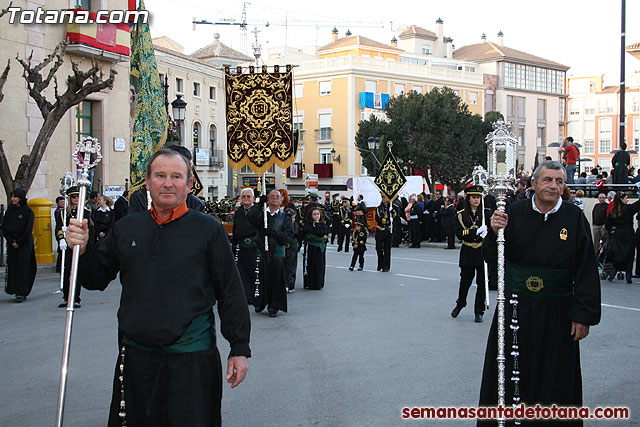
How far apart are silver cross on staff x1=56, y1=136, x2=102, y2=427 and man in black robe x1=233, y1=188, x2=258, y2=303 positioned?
617 cm

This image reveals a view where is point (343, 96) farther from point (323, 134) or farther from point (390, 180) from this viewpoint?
point (390, 180)

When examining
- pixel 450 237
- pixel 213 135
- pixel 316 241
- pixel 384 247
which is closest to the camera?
pixel 316 241

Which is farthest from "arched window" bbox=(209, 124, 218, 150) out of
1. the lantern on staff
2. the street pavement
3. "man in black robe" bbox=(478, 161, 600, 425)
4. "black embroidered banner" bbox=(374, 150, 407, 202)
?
"man in black robe" bbox=(478, 161, 600, 425)

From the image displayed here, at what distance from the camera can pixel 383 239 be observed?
16.6m

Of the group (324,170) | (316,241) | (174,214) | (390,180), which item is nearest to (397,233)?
(390,180)

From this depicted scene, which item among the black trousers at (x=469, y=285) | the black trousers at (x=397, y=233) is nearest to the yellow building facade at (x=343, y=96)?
the black trousers at (x=397, y=233)

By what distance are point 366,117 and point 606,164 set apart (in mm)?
44602

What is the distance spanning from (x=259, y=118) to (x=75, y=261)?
29.4ft

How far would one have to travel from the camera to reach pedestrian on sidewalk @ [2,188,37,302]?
12.1 m

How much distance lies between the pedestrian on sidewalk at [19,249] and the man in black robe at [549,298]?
374 inches

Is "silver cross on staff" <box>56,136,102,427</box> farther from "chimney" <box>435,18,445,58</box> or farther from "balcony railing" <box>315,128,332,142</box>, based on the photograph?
"chimney" <box>435,18,445,58</box>

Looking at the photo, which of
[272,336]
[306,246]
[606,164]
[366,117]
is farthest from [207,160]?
[606,164]

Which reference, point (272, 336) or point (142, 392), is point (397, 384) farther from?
point (142, 392)

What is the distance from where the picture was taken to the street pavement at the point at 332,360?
235 inches
